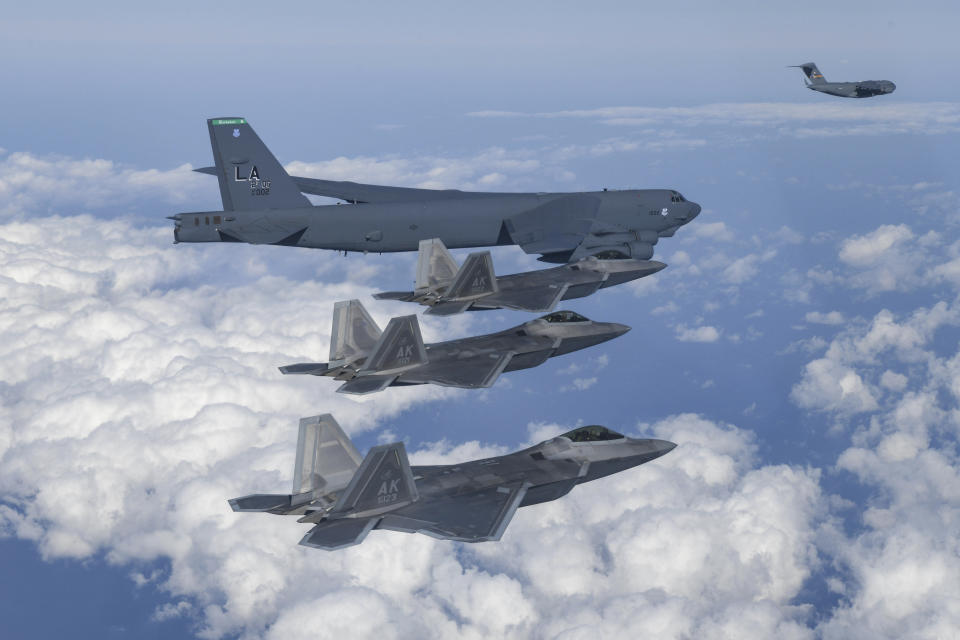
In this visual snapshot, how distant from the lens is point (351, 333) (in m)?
39.5

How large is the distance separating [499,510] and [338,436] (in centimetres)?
645

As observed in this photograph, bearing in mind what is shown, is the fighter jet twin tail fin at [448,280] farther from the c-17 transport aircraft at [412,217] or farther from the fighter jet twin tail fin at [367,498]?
the fighter jet twin tail fin at [367,498]

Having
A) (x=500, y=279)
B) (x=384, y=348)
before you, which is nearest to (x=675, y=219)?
(x=500, y=279)

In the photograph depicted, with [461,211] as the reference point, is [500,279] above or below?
below

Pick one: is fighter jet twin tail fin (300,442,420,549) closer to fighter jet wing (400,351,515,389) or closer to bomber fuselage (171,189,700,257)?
fighter jet wing (400,351,515,389)

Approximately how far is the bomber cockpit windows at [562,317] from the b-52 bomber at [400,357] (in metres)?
2.15

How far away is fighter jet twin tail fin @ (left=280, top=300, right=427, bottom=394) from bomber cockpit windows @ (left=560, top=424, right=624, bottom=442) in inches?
303

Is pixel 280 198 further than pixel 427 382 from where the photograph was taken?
Yes

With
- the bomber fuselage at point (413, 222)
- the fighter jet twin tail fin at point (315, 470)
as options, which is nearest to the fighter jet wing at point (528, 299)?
the bomber fuselage at point (413, 222)

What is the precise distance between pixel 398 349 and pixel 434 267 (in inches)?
431

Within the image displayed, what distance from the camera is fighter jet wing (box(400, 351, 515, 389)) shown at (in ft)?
129

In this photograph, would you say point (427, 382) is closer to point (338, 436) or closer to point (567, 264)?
point (338, 436)

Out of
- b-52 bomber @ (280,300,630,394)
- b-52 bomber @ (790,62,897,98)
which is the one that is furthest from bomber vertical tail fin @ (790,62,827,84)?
b-52 bomber @ (280,300,630,394)

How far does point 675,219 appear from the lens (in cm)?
6500
